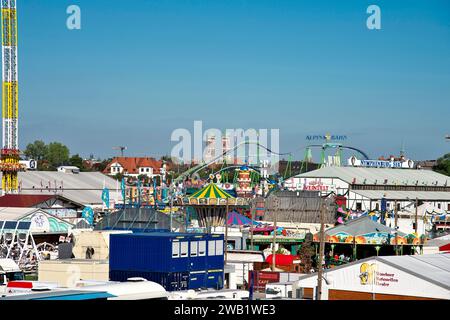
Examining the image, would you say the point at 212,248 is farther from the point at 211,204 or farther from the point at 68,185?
the point at 68,185

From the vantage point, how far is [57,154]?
15450 cm

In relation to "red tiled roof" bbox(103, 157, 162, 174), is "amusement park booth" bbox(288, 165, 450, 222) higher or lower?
lower

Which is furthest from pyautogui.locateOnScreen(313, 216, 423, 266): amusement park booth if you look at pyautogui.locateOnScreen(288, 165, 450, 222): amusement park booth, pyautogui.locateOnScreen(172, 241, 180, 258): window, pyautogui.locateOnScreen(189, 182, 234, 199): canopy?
pyautogui.locateOnScreen(288, 165, 450, 222): amusement park booth

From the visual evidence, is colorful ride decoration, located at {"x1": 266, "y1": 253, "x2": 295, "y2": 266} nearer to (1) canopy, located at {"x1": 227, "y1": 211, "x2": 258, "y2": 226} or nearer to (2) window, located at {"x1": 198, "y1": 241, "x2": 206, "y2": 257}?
(2) window, located at {"x1": 198, "y1": 241, "x2": 206, "y2": 257}

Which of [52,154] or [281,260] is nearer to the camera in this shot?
[281,260]

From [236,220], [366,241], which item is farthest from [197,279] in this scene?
[236,220]

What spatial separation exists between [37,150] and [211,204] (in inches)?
4231

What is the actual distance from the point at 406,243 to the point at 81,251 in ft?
52.6

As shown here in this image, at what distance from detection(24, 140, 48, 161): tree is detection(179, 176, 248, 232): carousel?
4131 inches

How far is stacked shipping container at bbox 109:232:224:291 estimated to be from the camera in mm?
28141

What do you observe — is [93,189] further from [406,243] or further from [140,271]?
[140,271]

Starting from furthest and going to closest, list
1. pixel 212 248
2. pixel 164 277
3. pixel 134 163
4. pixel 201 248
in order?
pixel 134 163, pixel 212 248, pixel 201 248, pixel 164 277

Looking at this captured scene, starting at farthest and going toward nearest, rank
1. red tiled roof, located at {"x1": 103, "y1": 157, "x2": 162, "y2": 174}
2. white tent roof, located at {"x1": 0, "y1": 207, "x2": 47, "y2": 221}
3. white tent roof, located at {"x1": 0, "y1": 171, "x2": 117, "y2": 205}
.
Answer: red tiled roof, located at {"x1": 103, "y1": 157, "x2": 162, "y2": 174}, white tent roof, located at {"x1": 0, "y1": 171, "x2": 117, "y2": 205}, white tent roof, located at {"x1": 0, "y1": 207, "x2": 47, "y2": 221}

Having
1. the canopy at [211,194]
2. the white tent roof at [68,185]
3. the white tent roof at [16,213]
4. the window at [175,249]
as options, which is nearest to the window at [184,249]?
the window at [175,249]
